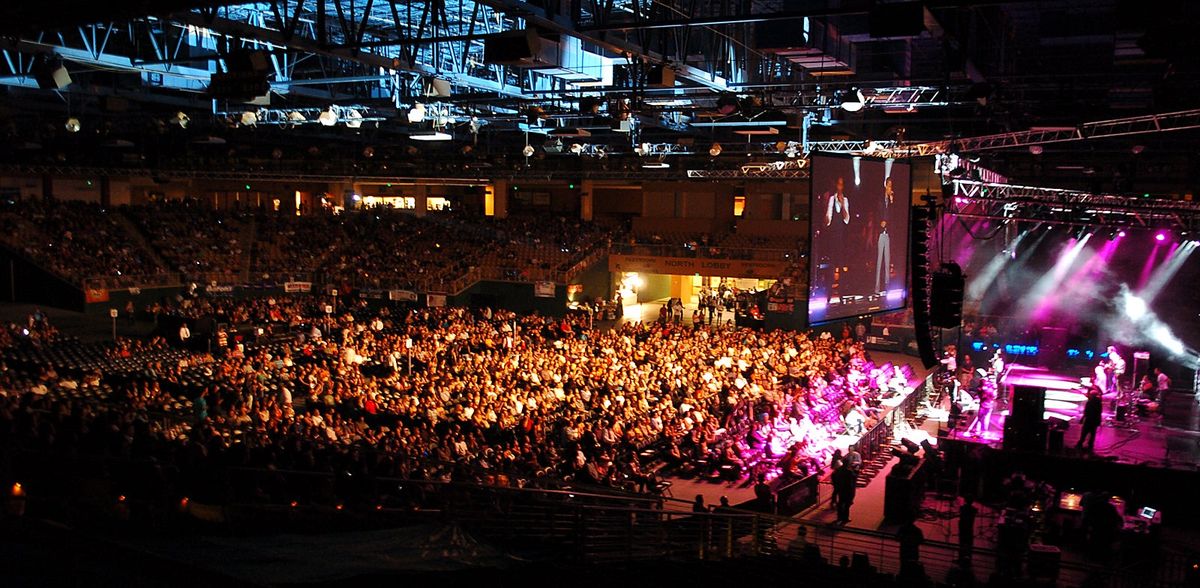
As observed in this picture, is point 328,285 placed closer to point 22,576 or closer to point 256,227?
point 256,227

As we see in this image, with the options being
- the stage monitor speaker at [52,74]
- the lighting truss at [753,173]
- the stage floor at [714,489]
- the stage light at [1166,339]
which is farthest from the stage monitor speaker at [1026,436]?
the stage monitor speaker at [52,74]

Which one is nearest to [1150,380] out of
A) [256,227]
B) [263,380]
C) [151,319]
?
[263,380]

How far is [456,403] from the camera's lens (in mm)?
14500

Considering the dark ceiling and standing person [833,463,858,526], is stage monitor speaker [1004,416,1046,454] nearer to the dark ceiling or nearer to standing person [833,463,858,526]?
standing person [833,463,858,526]

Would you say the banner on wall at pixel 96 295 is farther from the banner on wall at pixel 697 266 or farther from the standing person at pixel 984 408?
the standing person at pixel 984 408

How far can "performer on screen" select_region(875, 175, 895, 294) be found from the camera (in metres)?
12.5

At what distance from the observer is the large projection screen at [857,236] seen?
35.3 ft

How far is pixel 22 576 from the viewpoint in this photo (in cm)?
469

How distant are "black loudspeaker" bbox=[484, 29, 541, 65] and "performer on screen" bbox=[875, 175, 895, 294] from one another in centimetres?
592

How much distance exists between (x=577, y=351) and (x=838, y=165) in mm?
9568

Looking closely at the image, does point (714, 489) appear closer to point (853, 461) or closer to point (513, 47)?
point (853, 461)

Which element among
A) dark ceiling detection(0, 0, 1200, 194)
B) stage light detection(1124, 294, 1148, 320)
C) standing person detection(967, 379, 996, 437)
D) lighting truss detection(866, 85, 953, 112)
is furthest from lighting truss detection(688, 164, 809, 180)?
lighting truss detection(866, 85, 953, 112)

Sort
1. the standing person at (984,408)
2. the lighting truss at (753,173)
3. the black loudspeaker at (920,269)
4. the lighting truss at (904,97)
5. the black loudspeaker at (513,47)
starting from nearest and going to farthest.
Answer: the black loudspeaker at (513,47), the black loudspeaker at (920,269), the lighting truss at (904,97), the standing person at (984,408), the lighting truss at (753,173)

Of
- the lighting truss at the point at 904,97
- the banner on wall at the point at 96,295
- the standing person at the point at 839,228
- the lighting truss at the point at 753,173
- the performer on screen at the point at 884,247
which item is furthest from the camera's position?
the lighting truss at the point at 753,173
